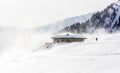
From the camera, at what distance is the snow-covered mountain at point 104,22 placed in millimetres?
157250

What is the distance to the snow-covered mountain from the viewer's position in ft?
516

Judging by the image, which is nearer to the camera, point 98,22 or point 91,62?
point 91,62

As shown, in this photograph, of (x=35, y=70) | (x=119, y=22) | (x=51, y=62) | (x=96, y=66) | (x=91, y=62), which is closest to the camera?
(x=96, y=66)

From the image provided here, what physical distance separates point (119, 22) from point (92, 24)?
18.2 meters

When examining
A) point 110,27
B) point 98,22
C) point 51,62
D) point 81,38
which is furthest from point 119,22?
point 51,62

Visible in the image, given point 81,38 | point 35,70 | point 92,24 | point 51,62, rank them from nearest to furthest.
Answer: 1. point 35,70
2. point 51,62
3. point 81,38
4. point 92,24

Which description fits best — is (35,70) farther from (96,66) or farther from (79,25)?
(79,25)

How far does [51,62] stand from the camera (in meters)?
12.6

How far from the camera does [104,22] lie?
543 feet

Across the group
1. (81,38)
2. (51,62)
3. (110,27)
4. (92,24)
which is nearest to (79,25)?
(92,24)

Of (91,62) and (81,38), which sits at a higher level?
(91,62)

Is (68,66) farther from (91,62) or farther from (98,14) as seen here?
(98,14)

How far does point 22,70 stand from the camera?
12.1m

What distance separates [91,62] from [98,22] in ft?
526
